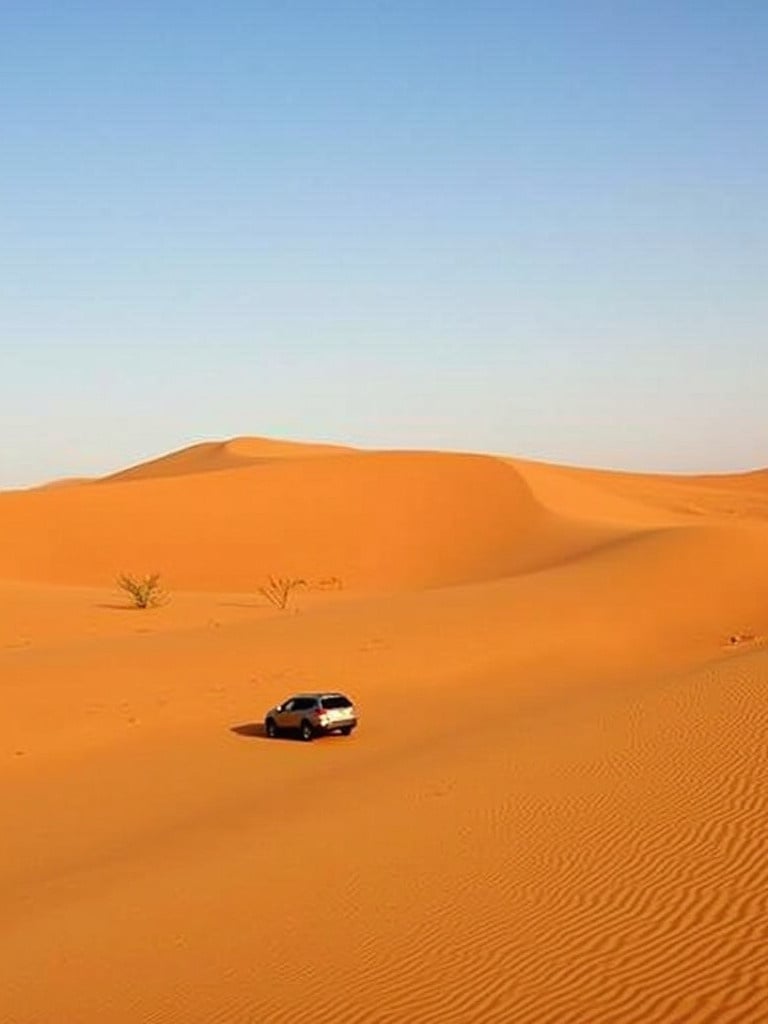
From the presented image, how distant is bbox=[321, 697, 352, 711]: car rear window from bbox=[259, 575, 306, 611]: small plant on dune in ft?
57.0

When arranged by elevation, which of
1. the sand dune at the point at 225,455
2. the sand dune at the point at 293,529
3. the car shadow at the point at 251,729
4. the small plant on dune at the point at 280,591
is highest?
the sand dune at the point at 225,455

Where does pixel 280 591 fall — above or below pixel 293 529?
below

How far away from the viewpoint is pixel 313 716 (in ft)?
69.8

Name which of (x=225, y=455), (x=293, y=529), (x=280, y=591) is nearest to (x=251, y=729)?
(x=280, y=591)

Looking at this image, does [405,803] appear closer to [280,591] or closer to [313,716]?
[313,716]

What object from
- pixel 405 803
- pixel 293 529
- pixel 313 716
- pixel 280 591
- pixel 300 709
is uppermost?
pixel 293 529

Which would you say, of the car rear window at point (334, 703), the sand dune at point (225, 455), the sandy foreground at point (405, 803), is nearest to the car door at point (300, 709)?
the car rear window at point (334, 703)

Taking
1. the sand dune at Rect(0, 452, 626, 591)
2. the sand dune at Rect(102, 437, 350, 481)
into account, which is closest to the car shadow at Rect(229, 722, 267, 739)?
the sand dune at Rect(0, 452, 626, 591)

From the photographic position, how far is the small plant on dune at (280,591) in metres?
40.2

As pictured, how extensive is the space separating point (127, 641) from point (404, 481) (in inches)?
1491

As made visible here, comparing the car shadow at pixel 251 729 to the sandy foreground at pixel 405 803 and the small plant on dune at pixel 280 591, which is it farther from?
the small plant on dune at pixel 280 591

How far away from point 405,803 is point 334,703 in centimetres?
674

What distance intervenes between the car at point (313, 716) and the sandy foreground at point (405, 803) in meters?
0.38

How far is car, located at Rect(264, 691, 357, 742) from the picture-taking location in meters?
21.2
